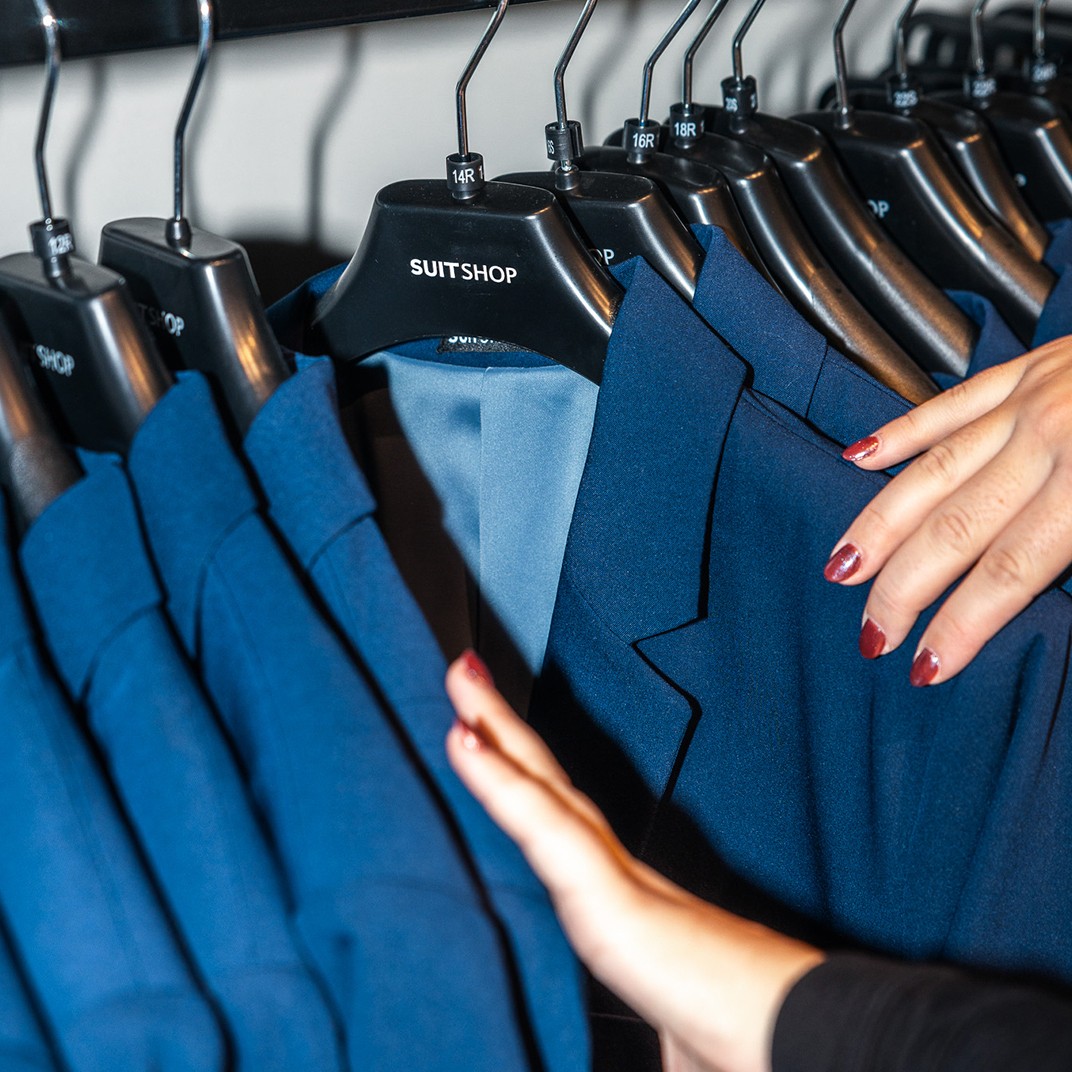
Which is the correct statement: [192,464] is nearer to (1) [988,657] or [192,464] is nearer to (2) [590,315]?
(2) [590,315]

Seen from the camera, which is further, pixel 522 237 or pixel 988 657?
pixel 522 237

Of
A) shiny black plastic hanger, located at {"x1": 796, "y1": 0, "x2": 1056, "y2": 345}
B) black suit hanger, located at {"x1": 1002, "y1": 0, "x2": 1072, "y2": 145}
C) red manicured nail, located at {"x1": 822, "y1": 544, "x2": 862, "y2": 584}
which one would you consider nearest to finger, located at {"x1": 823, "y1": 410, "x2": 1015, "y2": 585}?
red manicured nail, located at {"x1": 822, "y1": 544, "x2": 862, "y2": 584}

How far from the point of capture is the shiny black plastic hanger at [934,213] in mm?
748

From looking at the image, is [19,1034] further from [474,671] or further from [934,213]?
[934,213]

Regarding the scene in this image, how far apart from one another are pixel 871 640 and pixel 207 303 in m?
0.33

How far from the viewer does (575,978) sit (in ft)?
1.30

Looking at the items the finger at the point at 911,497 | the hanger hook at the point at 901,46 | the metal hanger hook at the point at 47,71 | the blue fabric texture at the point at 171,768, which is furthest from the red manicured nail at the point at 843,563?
the hanger hook at the point at 901,46

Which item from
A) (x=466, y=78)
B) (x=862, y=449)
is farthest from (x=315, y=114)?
(x=862, y=449)

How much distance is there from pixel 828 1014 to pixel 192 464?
0.30 meters

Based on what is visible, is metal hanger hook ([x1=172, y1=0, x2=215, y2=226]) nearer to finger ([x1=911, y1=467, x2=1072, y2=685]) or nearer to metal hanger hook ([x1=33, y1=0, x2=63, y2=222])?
metal hanger hook ([x1=33, y1=0, x2=63, y2=222])

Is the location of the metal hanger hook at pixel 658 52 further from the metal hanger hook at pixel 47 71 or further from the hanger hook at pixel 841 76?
the metal hanger hook at pixel 47 71

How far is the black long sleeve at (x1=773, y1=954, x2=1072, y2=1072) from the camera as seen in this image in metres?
0.35

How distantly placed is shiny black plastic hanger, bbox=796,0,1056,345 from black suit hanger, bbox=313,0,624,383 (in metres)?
0.27

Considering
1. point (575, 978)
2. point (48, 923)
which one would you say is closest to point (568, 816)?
point (575, 978)
